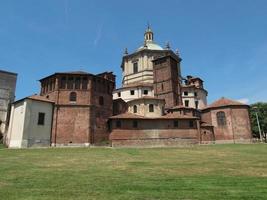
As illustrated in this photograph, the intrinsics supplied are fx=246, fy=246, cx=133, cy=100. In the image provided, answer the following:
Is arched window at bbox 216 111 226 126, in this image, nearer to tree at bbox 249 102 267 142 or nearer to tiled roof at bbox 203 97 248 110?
tiled roof at bbox 203 97 248 110

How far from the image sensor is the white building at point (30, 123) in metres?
35.5

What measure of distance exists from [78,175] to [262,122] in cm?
6030

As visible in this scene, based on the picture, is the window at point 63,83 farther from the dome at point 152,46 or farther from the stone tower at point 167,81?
the dome at point 152,46

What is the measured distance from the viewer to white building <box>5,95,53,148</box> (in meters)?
35.5

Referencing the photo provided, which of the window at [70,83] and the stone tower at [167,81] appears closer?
the window at [70,83]

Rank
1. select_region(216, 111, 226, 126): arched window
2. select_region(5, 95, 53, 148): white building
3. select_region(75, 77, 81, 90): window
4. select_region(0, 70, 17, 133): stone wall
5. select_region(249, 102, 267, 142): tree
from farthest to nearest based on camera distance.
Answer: select_region(249, 102, 267, 142): tree → select_region(0, 70, 17, 133): stone wall → select_region(216, 111, 226, 126): arched window → select_region(75, 77, 81, 90): window → select_region(5, 95, 53, 148): white building

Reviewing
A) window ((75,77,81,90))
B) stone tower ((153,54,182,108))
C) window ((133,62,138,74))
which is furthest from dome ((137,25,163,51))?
window ((75,77,81,90))

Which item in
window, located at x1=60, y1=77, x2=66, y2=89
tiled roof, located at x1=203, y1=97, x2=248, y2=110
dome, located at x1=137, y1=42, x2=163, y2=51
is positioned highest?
dome, located at x1=137, y1=42, x2=163, y2=51

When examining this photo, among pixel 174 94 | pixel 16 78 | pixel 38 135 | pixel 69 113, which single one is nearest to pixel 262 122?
pixel 174 94

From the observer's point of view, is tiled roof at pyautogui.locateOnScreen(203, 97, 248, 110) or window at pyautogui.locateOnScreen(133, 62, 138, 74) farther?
window at pyautogui.locateOnScreen(133, 62, 138, 74)

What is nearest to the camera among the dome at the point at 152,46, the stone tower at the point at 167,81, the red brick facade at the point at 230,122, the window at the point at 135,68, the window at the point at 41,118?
the window at the point at 41,118

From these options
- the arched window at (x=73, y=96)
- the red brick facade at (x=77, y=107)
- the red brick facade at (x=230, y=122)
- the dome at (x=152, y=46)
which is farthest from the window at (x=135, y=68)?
the arched window at (x=73, y=96)

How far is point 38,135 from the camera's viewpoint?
36.8 m

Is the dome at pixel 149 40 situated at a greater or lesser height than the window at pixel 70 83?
greater
